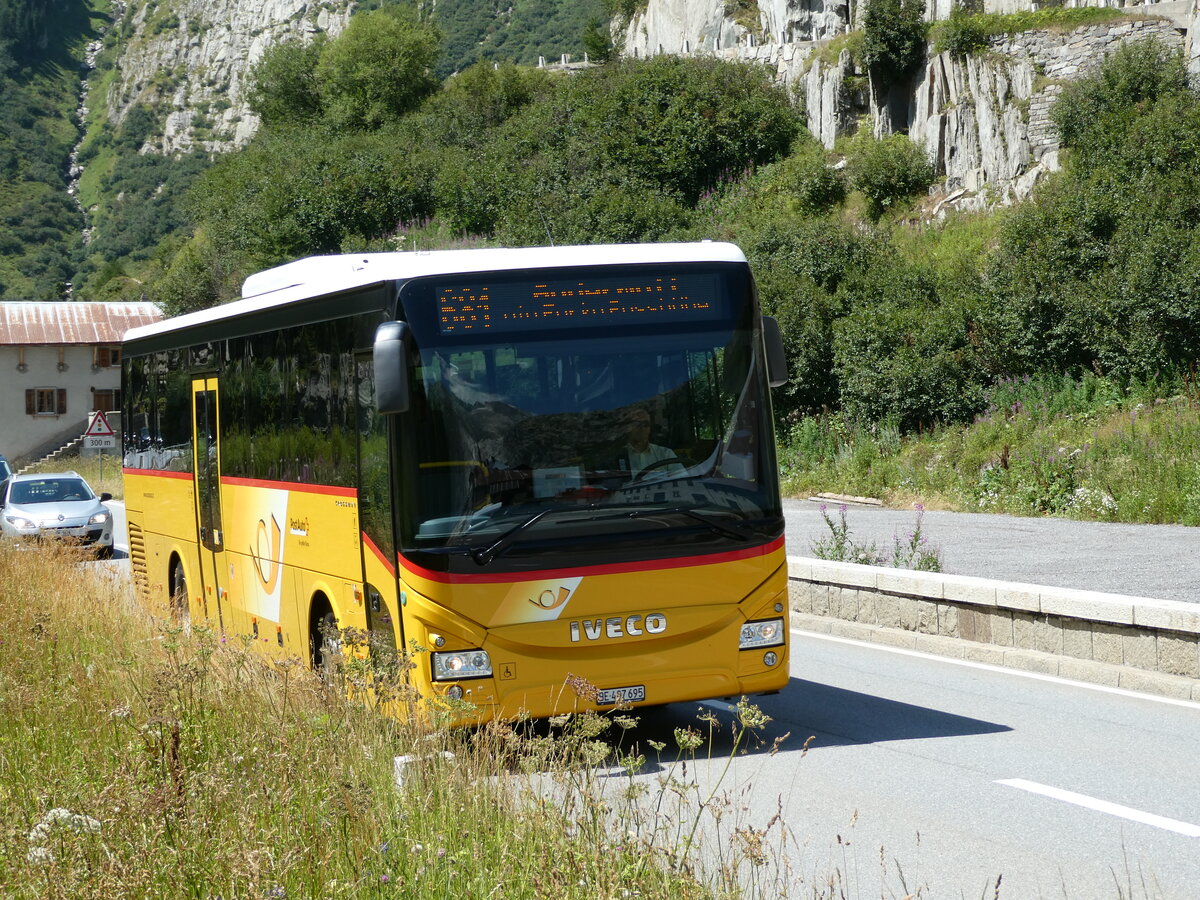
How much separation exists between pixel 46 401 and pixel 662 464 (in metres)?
74.3

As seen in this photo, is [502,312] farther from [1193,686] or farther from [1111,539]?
[1111,539]

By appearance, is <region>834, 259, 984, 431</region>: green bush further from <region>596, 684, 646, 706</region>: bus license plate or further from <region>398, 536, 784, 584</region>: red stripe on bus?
<region>596, 684, 646, 706</region>: bus license plate

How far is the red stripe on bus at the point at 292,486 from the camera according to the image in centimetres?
880

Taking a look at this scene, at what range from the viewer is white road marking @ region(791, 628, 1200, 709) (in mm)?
9500

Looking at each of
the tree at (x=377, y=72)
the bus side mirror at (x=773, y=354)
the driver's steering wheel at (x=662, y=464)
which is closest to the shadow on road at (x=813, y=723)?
the driver's steering wheel at (x=662, y=464)

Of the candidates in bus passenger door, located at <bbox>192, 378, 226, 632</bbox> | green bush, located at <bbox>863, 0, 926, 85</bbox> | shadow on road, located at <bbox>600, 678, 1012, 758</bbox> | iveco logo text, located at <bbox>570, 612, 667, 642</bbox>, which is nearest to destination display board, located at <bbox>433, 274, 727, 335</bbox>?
iveco logo text, located at <bbox>570, 612, 667, 642</bbox>

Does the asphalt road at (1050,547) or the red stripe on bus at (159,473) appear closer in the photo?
the red stripe on bus at (159,473)

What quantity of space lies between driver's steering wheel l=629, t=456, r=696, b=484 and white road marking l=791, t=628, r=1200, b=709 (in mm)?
3822

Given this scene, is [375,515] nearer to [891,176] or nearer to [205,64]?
[891,176]

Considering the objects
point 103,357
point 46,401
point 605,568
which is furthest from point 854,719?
point 103,357

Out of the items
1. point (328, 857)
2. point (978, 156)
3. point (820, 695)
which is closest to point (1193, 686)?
point (820, 695)

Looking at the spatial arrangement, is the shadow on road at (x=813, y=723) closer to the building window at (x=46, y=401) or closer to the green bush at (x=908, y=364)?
the green bush at (x=908, y=364)

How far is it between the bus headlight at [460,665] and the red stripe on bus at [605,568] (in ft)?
1.31

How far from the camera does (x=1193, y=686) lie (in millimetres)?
9414
